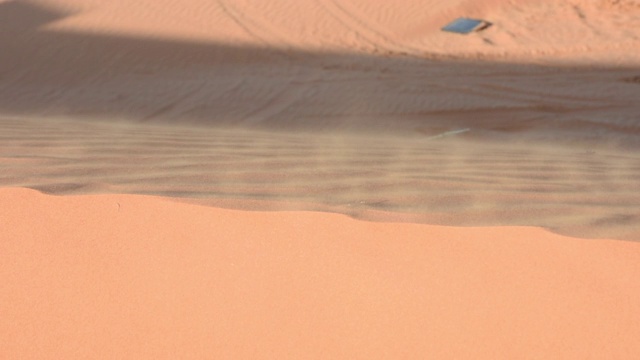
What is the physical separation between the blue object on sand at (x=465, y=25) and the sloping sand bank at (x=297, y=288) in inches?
352

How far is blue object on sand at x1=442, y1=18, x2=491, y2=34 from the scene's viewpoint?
10.8 m

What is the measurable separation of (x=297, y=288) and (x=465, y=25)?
32.0ft

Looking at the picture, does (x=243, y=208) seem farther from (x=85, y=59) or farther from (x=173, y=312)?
(x=85, y=59)

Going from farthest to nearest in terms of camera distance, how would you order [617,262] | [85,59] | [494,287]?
[85,59] → [617,262] → [494,287]

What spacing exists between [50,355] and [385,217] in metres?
1.13

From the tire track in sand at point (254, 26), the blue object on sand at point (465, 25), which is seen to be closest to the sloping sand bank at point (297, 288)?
the tire track in sand at point (254, 26)

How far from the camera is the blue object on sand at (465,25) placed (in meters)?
10.8

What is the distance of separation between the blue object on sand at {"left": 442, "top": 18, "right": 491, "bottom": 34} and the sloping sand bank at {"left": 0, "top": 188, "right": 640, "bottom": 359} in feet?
29.4

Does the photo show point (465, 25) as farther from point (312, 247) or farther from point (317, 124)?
point (312, 247)

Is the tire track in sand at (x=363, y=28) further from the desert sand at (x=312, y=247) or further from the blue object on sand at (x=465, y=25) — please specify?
the desert sand at (x=312, y=247)

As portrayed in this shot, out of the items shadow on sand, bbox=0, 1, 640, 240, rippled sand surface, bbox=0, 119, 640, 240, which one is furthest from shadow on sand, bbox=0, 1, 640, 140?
rippled sand surface, bbox=0, 119, 640, 240

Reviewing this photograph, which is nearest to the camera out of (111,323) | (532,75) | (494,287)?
(111,323)

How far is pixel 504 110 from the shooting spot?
25.0 feet

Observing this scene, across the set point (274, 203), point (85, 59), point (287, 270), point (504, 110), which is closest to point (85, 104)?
point (85, 59)
